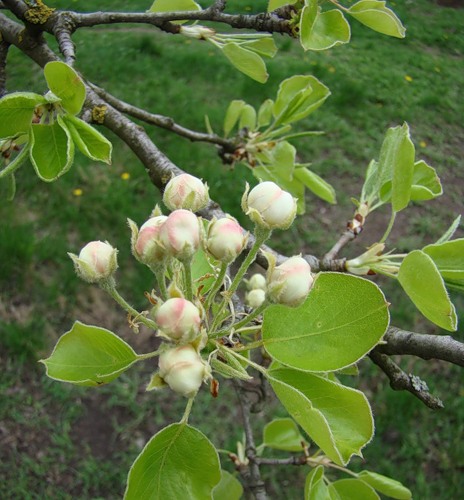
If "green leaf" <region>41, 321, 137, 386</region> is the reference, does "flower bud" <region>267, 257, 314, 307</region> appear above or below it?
above

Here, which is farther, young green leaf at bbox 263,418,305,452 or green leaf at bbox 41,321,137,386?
young green leaf at bbox 263,418,305,452

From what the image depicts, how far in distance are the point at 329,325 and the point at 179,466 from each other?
8.4 inches

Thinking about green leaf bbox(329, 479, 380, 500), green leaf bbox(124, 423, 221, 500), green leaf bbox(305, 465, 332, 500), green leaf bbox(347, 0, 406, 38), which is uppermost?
green leaf bbox(347, 0, 406, 38)

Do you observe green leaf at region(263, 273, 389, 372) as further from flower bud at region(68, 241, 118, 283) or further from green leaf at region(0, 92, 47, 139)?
green leaf at region(0, 92, 47, 139)

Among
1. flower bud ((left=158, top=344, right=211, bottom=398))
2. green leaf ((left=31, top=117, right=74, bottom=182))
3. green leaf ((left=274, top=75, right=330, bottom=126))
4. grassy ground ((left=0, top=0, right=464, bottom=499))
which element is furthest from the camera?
grassy ground ((left=0, top=0, right=464, bottom=499))

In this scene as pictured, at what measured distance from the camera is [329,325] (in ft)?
1.83

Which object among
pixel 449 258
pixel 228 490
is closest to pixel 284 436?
pixel 228 490

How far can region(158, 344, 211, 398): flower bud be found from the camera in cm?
48

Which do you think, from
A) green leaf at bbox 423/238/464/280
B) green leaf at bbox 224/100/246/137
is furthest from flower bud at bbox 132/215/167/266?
green leaf at bbox 224/100/246/137

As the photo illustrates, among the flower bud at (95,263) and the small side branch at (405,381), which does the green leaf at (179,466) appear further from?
the small side branch at (405,381)

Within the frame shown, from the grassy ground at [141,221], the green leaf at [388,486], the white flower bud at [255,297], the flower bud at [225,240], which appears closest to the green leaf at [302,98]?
the white flower bud at [255,297]

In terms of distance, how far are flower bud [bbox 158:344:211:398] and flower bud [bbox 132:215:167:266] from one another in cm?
10

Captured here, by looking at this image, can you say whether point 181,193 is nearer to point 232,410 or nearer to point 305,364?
point 305,364

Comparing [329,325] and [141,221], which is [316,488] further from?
[141,221]
